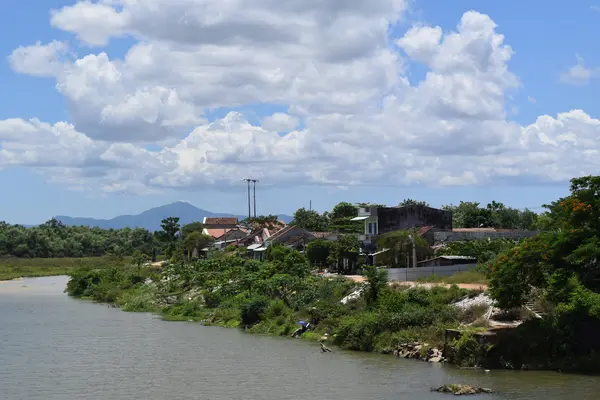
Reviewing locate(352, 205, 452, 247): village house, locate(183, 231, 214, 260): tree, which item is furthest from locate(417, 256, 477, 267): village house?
locate(183, 231, 214, 260): tree

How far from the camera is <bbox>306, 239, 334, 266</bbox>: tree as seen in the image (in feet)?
233

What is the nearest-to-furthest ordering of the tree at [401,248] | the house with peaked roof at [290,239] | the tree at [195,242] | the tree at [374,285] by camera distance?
the tree at [374,285]
the tree at [401,248]
the house with peaked roof at [290,239]
the tree at [195,242]

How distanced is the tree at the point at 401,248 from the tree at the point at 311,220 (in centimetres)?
5018

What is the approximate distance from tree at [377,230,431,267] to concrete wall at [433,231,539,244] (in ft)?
21.8

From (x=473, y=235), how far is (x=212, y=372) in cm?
4419

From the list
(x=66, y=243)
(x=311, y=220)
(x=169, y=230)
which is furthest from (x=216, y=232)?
(x=66, y=243)

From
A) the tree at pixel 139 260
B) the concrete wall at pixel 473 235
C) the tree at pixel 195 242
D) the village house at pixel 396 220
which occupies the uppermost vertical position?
the village house at pixel 396 220

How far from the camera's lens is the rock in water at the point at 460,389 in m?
27.1

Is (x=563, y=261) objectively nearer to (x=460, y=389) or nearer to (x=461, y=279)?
(x=460, y=389)

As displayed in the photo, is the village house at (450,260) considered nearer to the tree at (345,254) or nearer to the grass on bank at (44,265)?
the tree at (345,254)

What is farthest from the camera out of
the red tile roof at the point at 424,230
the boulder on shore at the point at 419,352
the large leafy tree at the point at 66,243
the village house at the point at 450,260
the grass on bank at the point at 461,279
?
the large leafy tree at the point at 66,243

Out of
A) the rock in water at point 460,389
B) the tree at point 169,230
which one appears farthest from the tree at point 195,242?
the rock in water at point 460,389

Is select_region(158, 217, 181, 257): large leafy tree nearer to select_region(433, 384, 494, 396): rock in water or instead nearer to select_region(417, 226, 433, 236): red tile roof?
select_region(417, 226, 433, 236): red tile roof

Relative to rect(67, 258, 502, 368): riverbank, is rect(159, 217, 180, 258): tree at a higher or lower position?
higher
